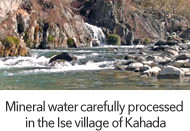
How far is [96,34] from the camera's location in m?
110

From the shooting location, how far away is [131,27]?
123188 millimetres

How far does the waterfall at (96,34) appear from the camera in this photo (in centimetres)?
10718

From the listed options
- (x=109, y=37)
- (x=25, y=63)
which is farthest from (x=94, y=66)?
(x=109, y=37)

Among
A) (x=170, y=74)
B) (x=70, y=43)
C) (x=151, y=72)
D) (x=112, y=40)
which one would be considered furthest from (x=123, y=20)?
(x=170, y=74)

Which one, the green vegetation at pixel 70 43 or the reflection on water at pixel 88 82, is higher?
the green vegetation at pixel 70 43

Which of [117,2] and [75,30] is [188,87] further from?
[117,2]

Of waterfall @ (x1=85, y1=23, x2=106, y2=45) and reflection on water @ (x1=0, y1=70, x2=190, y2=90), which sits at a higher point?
waterfall @ (x1=85, y1=23, x2=106, y2=45)

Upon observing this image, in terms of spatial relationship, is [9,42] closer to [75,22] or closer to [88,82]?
[88,82]

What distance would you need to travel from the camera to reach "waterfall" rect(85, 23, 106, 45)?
10718 cm

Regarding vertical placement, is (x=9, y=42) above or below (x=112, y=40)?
above

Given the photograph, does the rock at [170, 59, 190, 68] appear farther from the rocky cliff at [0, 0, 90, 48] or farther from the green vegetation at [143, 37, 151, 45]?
the green vegetation at [143, 37, 151, 45]

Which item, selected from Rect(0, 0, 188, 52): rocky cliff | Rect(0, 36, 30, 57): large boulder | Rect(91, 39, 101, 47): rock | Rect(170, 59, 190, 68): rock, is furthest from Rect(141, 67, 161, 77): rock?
Rect(91, 39, 101, 47): rock

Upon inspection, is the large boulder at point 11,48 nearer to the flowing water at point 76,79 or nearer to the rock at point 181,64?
the flowing water at point 76,79

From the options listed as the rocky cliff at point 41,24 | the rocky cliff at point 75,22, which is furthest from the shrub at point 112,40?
the rocky cliff at point 41,24
